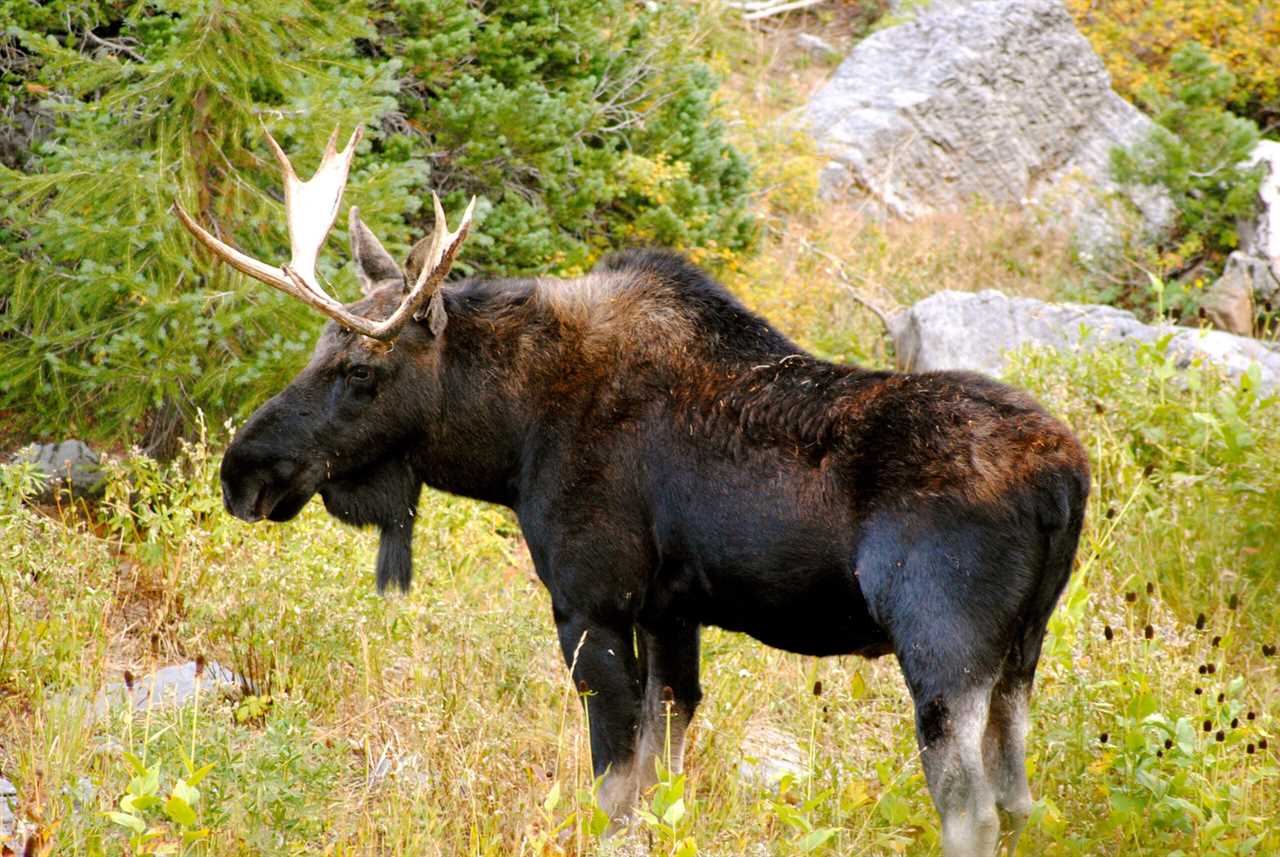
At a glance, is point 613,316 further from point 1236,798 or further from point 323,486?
point 1236,798

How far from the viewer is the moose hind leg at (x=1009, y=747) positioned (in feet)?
14.0

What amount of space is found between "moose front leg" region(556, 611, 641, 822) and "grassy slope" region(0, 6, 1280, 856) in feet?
0.46

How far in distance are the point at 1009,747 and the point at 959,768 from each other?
1.45 feet

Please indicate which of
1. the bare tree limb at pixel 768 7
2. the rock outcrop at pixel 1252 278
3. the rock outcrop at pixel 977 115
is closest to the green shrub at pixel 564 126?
the rock outcrop at pixel 1252 278

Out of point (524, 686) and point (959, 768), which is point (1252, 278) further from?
point (959, 768)

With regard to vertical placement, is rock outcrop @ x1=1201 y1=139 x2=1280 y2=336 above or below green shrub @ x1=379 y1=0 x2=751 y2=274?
below

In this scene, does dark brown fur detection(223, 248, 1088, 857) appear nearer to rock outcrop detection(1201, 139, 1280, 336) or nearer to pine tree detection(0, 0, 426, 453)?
pine tree detection(0, 0, 426, 453)

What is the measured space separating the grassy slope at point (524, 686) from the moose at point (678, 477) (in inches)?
16.5

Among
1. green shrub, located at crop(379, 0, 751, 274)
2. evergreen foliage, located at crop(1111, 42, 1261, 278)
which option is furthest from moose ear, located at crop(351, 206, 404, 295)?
evergreen foliage, located at crop(1111, 42, 1261, 278)

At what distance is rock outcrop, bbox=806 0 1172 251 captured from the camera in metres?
15.4

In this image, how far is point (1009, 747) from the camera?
4.30 metres

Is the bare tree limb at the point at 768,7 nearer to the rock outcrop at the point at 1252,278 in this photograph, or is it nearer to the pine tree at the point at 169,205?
the rock outcrop at the point at 1252,278

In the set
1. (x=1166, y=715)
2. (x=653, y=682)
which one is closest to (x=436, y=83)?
(x=653, y=682)

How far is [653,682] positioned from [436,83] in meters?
5.62
